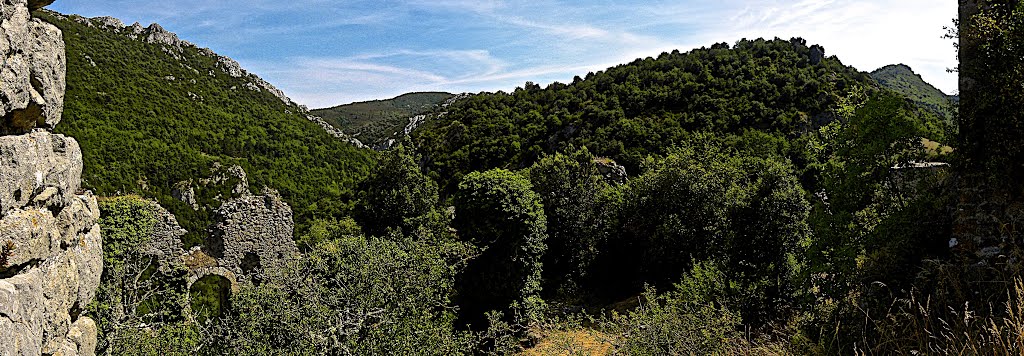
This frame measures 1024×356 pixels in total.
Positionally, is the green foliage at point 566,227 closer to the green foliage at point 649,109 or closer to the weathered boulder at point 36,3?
the green foliage at point 649,109

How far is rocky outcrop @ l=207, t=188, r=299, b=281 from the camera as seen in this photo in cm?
1475

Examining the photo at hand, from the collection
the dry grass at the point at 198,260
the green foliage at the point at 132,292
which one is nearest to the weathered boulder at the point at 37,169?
the green foliage at the point at 132,292

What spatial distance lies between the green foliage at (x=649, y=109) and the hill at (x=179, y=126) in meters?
7.78

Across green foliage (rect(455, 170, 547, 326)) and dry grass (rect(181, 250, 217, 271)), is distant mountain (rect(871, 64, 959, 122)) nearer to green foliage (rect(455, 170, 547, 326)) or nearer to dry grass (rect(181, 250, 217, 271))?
green foliage (rect(455, 170, 547, 326))

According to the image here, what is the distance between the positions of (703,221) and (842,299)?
865cm

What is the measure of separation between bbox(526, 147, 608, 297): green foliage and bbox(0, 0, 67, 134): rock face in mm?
15017

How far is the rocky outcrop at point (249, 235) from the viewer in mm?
14750

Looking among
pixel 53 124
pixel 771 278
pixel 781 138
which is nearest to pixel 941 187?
pixel 771 278

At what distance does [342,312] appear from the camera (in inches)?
323

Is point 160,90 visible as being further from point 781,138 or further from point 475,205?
point 781,138

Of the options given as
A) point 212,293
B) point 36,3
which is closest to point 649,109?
point 212,293

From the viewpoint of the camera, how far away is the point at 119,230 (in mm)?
9820

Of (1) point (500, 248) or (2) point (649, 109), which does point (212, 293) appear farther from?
(2) point (649, 109)

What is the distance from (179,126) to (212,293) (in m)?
11.6
